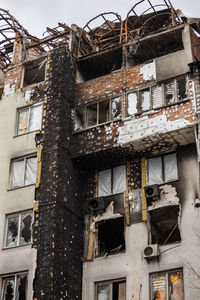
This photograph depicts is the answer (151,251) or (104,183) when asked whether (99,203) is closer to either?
(104,183)

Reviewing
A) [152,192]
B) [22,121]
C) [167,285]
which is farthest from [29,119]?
[167,285]

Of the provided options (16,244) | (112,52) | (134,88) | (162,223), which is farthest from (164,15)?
(16,244)

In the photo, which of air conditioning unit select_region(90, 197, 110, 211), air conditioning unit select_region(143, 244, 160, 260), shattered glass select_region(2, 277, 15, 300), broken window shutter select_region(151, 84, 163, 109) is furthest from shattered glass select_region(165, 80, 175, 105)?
shattered glass select_region(2, 277, 15, 300)

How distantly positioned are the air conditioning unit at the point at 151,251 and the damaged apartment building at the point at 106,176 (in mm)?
48

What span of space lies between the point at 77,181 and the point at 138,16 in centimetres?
1167

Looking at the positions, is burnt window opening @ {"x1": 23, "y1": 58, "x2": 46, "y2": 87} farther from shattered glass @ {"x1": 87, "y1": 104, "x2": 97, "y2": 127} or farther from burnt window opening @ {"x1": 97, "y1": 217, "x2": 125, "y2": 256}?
burnt window opening @ {"x1": 97, "y1": 217, "x2": 125, "y2": 256}

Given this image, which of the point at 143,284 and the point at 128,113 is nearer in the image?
the point at 143,284

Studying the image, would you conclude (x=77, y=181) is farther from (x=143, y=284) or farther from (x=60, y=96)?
(x=143, y=284)

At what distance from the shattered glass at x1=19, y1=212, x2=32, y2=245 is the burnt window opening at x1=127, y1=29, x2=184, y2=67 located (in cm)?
955

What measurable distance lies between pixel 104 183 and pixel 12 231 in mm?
4964

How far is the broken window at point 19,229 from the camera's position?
22.3m

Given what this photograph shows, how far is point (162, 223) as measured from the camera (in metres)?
22.7

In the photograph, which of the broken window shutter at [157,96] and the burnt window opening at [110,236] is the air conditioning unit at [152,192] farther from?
the broken window shutter at [157,96]

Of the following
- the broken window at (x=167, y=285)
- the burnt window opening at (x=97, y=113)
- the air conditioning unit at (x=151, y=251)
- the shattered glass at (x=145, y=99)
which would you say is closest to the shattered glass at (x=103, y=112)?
the burnt window opening at (x=97, y=113)
